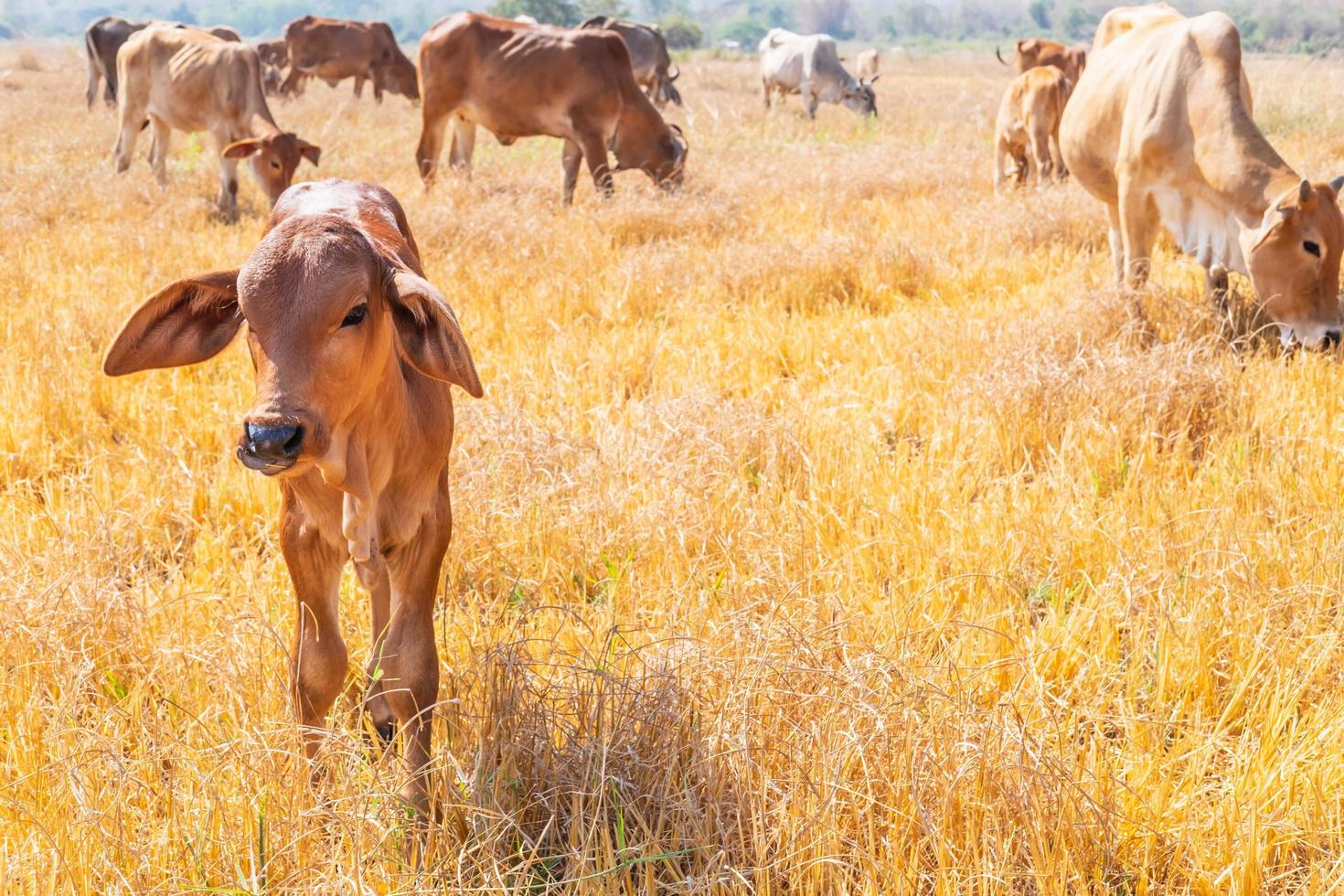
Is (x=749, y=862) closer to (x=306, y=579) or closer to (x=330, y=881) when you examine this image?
(x=330, y=881)

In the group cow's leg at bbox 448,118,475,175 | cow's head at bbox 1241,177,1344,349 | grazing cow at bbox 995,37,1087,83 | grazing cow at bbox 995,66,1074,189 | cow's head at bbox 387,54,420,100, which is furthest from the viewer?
cow's head at bbox 387,54,420,100

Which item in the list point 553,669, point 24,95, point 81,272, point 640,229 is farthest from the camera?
point 24,95

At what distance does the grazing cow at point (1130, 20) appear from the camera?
7688 millimetres

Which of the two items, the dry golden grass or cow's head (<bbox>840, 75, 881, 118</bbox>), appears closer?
the dry golden grass

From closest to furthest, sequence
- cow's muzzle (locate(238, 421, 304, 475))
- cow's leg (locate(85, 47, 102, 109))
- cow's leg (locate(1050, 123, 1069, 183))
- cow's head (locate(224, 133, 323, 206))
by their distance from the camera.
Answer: cow's muzzle (locate(238, 421, 304, 475)) → cow's head (locate(224, 133, 323, 206)) → cow's leg (locate(1050, 123, 1069, 183)) → cow's leg (locate(85, 47, 102, 109))

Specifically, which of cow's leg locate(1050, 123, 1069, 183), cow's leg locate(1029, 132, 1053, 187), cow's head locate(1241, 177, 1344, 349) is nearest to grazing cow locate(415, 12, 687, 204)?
cow's leg locate(1029, 132, 1053, 187)

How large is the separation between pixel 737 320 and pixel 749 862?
420 cm

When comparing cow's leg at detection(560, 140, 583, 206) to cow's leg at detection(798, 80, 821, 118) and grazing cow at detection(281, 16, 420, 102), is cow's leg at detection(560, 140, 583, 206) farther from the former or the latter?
grazing cow at detection(281, 16, 420, 102)

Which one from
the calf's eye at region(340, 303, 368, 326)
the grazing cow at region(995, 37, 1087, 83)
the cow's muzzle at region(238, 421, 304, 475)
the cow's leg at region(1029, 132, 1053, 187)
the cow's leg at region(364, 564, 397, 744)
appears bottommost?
the cow's leg at region(364, 564, 397, 744)

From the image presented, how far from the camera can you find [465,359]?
220cm

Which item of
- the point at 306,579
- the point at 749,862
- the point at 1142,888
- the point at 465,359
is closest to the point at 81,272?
the point at 306,579

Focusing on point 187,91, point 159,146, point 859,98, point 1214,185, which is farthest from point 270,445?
point 859,98

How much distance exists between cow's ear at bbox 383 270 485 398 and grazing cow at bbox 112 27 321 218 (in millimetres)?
8632

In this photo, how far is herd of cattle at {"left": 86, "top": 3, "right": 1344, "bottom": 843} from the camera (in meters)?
2.13
